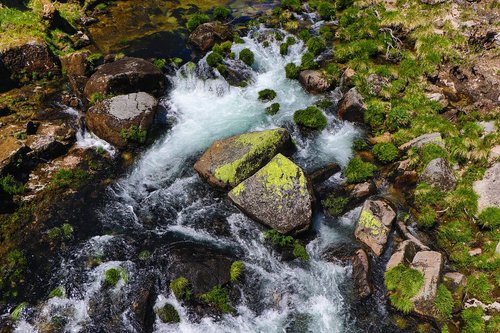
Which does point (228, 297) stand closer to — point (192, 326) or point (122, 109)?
point (192, 326)

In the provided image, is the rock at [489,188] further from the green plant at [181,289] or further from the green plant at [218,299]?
the green plant at [181,289]

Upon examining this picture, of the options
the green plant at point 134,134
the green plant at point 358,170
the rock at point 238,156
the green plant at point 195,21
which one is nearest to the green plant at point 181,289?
the rock at point 238,156

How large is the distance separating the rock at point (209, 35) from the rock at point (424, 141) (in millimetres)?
16912

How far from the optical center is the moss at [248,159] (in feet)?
58.0

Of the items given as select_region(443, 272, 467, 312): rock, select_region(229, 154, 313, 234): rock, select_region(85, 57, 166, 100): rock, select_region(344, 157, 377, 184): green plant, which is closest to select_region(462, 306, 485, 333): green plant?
select_region(443, 272, 467, 312): rock

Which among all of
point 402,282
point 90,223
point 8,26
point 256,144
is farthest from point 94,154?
point 402,282

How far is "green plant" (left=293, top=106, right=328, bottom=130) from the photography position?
70.7 ft

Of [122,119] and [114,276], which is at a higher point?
[122,119]

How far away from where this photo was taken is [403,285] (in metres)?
14.1

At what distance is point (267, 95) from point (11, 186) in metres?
15.7

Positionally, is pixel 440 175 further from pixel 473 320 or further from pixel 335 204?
pixel 473 320

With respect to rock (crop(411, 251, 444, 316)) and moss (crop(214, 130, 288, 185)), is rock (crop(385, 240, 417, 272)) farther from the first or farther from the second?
moss (crop(214, 130, 288, 185))

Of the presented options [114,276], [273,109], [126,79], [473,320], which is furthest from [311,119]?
[114,276]

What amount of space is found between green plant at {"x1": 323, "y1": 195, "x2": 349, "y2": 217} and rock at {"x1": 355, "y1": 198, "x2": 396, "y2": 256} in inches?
41.2
